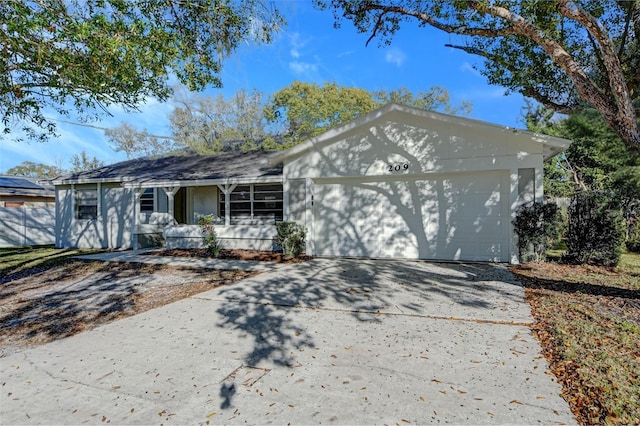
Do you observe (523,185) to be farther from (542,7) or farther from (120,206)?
(120,206)

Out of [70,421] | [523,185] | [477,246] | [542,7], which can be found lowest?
[70,421]

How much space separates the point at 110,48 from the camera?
17.8 ft

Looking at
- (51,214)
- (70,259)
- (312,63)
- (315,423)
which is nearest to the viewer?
(315,423)

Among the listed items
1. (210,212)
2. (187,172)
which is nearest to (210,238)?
(210,212)

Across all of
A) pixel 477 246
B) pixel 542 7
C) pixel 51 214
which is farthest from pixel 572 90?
pixel 51 214

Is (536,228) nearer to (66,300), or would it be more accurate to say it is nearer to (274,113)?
(66,300)

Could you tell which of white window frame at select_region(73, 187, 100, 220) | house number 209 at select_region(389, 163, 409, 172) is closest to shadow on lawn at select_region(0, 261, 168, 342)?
white window frame at select_region(73, 187, 100, 220)

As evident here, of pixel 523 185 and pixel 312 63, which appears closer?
pixel 523 185

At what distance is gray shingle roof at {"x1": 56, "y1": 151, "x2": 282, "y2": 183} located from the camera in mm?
12664

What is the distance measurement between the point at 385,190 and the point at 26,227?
16.6 metres

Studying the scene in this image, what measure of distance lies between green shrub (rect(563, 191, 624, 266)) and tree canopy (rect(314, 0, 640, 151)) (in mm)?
2126

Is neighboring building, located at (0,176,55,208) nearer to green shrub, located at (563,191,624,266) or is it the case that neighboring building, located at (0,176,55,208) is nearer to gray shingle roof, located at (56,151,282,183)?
gray shingle roof, located at (56,151,282,183)

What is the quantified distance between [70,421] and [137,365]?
36.2 inches

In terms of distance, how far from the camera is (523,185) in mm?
8844
